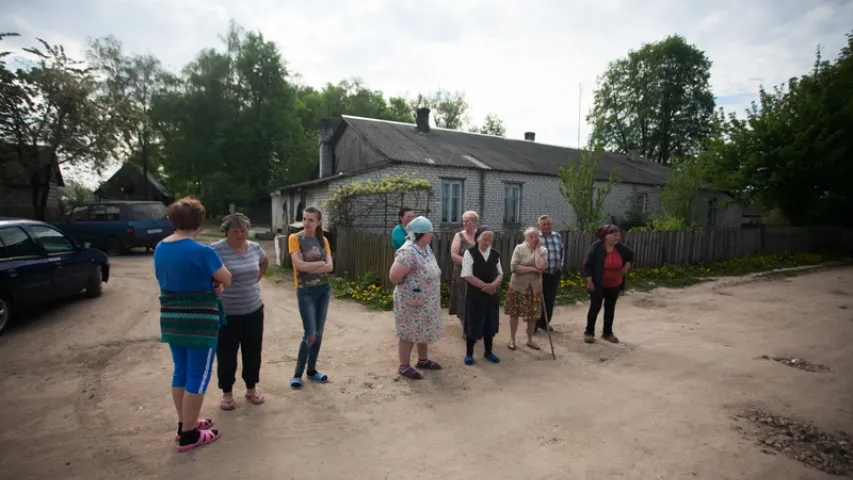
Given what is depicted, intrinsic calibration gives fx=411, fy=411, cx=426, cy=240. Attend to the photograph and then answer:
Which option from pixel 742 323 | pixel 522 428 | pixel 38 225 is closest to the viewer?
pixel 522 428

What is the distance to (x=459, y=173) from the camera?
15945 mm

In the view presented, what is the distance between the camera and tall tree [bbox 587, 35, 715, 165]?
1351 inches

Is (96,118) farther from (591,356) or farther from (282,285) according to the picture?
(591,356)

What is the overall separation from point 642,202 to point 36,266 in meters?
23.3

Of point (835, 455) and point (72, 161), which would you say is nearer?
point (835, 455)

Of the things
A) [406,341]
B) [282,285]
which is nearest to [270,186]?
[282,285]

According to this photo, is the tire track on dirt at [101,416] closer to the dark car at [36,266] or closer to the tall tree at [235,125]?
the dark car at [36,266]

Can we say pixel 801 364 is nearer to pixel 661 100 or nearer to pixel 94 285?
pixel 94 285

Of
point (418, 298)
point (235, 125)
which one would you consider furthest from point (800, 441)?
point (235, 125)

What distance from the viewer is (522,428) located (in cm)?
344

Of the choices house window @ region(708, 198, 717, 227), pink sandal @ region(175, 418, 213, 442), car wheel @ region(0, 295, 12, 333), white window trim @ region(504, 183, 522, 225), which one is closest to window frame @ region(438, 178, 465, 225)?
white window trim @ region(504, 183, 522, 225)

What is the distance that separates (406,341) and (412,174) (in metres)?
10.8

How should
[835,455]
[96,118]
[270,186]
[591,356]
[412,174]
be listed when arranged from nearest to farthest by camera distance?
[835,455] < [591,356] < [412,174] < [96,118] < [270,186]

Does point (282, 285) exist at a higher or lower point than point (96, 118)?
lower
